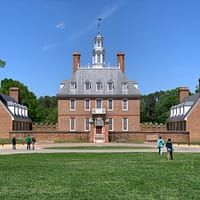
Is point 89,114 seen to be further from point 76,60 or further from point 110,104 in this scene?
point 76,60

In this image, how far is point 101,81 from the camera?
2263 inches

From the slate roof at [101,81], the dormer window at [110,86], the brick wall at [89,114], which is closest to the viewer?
the brick wall at [89,114]

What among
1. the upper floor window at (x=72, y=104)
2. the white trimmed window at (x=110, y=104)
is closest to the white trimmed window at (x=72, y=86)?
the upper floor window at (x=72, y=104)

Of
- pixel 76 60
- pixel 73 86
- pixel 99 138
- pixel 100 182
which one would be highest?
pixel 76 60

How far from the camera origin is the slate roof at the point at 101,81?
56.3 m

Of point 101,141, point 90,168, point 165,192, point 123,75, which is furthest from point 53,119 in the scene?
point 165,192

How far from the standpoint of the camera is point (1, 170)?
56.4 ft

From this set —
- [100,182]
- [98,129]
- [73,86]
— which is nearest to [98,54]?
[73,86]

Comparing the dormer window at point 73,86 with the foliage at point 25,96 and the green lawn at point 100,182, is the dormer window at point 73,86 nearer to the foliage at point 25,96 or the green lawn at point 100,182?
the foliage at point 25,96

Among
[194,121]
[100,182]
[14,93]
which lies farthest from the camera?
[14,93]

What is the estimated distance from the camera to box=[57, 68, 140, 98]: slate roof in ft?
185

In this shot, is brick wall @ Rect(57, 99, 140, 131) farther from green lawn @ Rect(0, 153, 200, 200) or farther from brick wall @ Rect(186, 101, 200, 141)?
green lawn @ Rect(0, 153, 200, 200)

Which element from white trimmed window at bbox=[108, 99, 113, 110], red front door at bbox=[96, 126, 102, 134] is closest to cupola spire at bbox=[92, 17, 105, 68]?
white trimmed window at bbox=[108, 99, 113, 110]

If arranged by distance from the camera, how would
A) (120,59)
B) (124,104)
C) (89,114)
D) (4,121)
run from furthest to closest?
(120,59)
(124,104)
(89,114)
(4,121)
